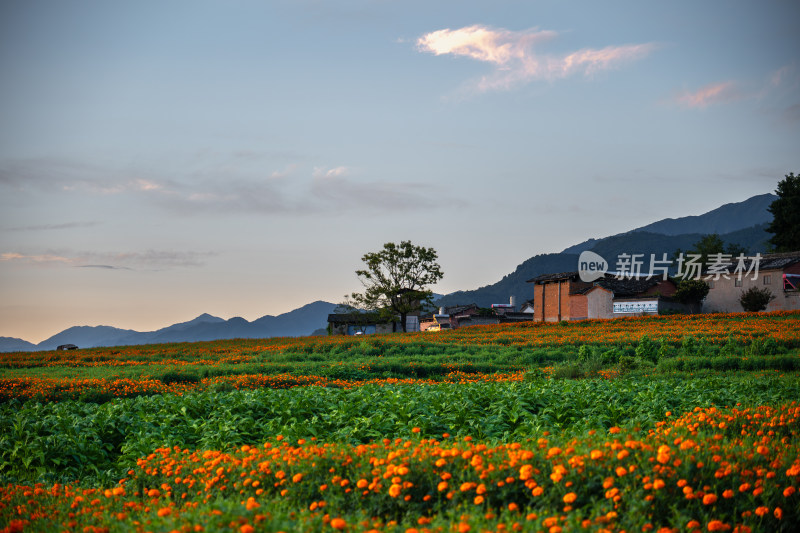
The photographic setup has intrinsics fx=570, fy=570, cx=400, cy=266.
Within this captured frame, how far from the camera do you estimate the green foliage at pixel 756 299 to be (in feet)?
164

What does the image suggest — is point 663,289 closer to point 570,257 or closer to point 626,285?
point 626,285

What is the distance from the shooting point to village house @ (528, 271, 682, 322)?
55.2 m

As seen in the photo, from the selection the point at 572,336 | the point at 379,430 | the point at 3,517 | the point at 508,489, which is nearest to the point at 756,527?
the point at 508,489

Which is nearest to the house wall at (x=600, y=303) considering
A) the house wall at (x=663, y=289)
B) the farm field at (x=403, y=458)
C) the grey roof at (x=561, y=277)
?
the grey roof at (x=561, y=277)

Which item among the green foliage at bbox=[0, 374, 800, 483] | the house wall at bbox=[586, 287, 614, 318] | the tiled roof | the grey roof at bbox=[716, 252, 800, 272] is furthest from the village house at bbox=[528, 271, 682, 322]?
the green foliage at bbox=[0, 374, 800, 483]

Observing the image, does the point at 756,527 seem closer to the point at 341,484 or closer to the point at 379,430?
the point at 341,484

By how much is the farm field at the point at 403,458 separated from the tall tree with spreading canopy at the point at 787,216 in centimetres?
6259

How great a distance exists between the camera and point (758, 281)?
5456 cm

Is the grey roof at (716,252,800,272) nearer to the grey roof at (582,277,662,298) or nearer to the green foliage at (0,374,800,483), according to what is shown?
the grey roof at (582,277,662,298)

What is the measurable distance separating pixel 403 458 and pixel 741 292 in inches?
2384

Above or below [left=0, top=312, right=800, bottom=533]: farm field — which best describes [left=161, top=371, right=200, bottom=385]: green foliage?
below

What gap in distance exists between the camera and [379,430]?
768cm

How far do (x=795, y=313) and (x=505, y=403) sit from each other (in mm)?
35393

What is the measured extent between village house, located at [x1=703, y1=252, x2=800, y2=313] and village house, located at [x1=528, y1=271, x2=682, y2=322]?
399cm
